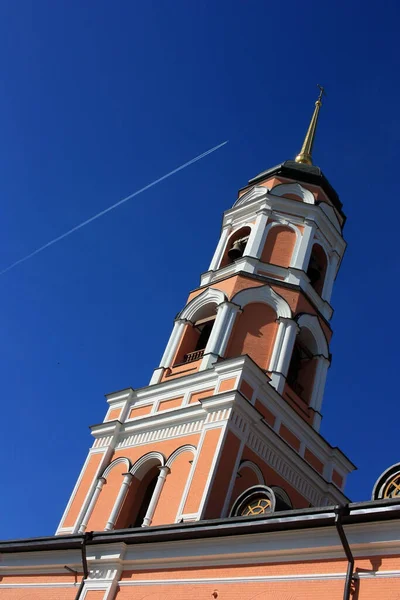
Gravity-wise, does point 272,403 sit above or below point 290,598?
above

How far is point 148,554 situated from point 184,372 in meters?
5.74

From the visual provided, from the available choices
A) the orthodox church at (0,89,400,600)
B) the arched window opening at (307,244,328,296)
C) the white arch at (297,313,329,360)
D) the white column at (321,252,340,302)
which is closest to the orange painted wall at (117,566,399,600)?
the orthodox church at (0,89,400,600)

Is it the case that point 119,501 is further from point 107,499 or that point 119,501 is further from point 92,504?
point 92,504

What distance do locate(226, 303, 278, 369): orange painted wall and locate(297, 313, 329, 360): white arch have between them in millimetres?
944

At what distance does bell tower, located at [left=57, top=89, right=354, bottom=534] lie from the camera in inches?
512

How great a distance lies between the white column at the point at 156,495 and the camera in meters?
12.9

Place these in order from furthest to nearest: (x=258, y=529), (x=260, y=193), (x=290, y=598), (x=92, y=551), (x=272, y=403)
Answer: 1. (x=260, y=193)
2. (x=272, y=403)
3. (x=92, y=551)
4. (x=258, y=529)
5. (x=290, y=598)

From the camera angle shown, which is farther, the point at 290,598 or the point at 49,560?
the point at 49,560

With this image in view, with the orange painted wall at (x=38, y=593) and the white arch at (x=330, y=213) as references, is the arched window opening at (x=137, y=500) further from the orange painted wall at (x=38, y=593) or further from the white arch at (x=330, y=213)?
the white arch at (x=330, y=213)

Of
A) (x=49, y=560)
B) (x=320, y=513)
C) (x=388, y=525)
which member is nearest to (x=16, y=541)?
(x=49, y=560)

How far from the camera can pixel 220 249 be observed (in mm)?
18688

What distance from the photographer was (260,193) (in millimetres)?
19234

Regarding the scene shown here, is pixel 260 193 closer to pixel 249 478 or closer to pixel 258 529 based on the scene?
pixel 249 478

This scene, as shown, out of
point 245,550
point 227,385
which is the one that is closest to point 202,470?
point 227,385
